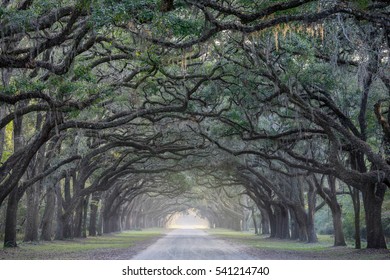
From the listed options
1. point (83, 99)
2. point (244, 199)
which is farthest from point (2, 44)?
point (244, 199)

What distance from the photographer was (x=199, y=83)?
59.1 ft

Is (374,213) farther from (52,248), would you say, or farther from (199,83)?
(52,248)

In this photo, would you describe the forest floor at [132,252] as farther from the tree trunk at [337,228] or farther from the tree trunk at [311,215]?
the tree trunk at [311,215]

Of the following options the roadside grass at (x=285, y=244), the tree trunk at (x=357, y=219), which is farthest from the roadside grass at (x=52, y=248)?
the tree trunk at (x=357, y=219)

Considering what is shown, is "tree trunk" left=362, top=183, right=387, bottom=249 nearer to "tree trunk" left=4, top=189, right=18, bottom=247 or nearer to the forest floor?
the forest floor

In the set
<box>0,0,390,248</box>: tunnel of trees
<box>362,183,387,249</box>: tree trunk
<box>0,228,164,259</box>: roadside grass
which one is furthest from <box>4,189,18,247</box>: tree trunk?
<box>362,183,387,249</box>: tree trunk

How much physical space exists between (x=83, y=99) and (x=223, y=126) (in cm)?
898

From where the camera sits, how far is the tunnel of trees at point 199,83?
12.1 meters

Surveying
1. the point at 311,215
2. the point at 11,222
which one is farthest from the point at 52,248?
the point at 311,215

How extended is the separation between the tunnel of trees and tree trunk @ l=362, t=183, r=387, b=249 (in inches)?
1.7

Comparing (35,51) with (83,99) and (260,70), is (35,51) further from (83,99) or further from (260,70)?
(260,70)

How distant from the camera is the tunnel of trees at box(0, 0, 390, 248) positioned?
39.7 ft

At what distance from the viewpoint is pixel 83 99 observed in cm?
1667

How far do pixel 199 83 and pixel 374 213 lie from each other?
8.95 metres
